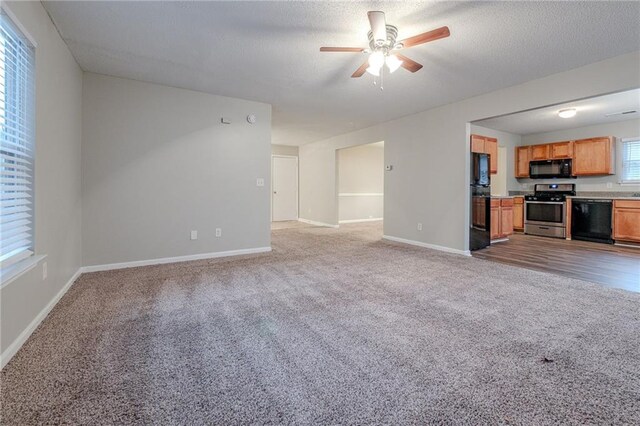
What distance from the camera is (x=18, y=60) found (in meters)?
2.00

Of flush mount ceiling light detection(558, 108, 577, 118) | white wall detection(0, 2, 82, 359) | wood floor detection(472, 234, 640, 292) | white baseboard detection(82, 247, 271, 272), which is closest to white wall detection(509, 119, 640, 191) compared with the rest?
wood floor detection(472, 234, 640, 292)

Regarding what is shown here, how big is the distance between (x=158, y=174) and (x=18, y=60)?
2060 millimetres

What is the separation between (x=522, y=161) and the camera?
23.2ft

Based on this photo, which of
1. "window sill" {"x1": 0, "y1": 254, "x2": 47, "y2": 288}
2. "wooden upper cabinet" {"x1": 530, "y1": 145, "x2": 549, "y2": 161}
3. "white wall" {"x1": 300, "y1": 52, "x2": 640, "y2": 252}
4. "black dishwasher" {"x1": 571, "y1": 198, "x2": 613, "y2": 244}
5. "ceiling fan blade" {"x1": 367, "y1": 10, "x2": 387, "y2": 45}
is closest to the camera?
"window sill" {"x1": 0, "y1": 254, "x2": 47, "y2": 288}

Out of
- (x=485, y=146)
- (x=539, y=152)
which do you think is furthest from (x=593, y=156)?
(x=485, y=146)

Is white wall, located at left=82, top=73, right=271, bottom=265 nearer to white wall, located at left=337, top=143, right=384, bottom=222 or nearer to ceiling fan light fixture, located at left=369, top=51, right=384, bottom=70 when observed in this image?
ceiling fan light fixture, located at left=369, top=51, right=384, bottom=70

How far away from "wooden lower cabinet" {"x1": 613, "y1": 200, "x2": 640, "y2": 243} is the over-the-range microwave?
47.9 inches

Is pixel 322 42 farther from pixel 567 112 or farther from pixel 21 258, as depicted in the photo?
pixel 567 112

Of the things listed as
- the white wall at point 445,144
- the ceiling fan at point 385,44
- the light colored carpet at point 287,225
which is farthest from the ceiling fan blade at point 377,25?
the light colored carpet at point 287,225

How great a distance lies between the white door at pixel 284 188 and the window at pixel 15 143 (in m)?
6.56

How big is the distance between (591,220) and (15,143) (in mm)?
8324

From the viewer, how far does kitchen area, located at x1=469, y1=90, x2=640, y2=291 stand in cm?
455

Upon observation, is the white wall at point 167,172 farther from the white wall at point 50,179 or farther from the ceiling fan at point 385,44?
the ceiling fan at point 385,44

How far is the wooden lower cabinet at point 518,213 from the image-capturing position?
22.5 feet
